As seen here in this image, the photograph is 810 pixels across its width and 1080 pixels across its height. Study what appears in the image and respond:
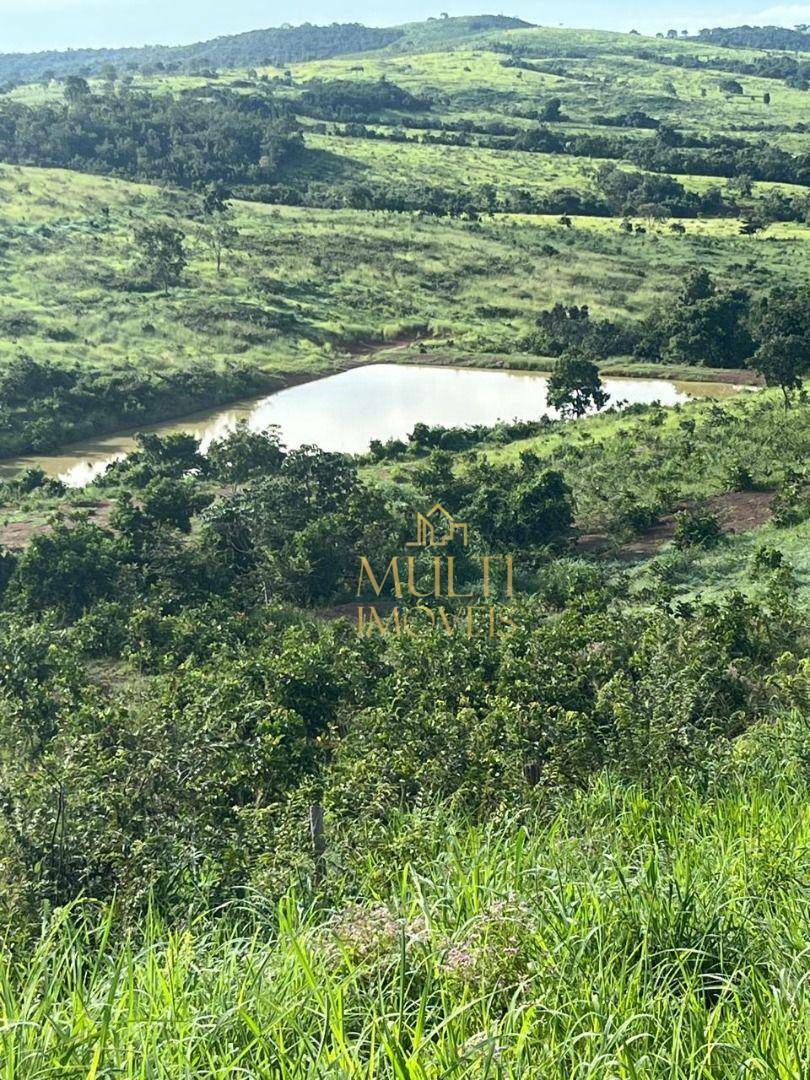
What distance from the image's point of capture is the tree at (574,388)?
29750 millimetres

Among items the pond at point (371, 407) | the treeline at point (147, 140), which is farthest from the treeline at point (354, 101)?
the pond at point (371, 407)

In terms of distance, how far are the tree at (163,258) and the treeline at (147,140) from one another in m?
18.4

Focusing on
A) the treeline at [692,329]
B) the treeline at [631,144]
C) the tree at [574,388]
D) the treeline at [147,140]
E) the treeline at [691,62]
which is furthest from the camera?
the treeline at [691,62]

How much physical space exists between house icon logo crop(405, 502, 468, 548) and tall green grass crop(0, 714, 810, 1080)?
499 inches

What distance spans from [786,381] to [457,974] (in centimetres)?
2457

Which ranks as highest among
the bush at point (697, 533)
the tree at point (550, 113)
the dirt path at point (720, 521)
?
the tree at point (550, 113)

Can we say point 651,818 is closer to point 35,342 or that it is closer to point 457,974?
point 457,974

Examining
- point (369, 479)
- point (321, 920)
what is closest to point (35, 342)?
point (369, 479)

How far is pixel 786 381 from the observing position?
2589 centimetres

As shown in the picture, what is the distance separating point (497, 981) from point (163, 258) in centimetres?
4402

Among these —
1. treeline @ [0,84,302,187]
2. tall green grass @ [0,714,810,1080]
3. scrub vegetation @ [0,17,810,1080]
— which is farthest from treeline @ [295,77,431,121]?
tall green grass @ [0,714,810,1080]

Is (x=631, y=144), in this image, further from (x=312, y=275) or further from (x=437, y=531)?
(x=437, y=531)

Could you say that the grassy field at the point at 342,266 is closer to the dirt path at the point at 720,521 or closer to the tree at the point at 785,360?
the tree at the point at 785,360

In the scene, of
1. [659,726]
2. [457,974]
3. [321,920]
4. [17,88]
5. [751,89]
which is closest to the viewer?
[457,974]
